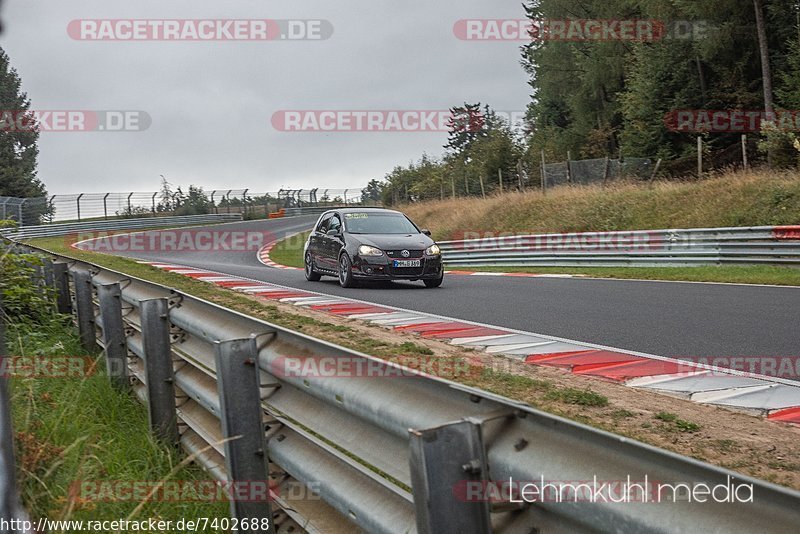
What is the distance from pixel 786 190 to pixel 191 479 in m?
19.7

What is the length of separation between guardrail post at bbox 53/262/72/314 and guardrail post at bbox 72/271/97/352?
63.1 inches

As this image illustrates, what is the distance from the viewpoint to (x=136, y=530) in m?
3.46

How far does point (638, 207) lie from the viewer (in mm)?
24719

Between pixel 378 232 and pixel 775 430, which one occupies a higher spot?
pixel 378 232

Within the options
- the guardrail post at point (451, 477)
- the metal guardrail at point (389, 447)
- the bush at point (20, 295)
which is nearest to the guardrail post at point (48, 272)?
the bush at point (20, 295)

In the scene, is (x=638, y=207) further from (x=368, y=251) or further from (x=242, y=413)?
(x=242, y=413)

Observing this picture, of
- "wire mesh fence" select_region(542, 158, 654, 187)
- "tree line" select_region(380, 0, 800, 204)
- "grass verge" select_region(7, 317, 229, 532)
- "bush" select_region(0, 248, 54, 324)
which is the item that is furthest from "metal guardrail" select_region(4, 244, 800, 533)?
"wire mesh fence" select_region(542, 158, 654, 187)

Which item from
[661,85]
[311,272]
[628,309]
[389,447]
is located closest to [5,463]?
[389,447]

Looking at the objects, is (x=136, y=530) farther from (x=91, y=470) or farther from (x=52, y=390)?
(x=52, y=390)

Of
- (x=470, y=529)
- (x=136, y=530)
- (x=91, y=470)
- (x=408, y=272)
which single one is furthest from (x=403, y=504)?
(x=408, y=272)

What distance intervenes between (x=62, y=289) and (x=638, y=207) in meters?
19.4

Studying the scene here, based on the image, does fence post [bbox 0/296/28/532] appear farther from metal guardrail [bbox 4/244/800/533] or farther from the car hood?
the car hood

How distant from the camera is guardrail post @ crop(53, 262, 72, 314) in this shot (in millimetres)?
9141

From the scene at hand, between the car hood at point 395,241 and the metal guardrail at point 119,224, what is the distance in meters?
26.3
